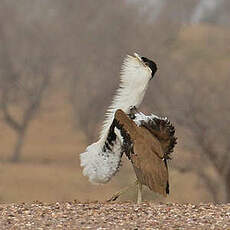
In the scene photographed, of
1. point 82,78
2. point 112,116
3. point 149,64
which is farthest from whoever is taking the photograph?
point 82,78

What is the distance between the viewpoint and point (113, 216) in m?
6.29

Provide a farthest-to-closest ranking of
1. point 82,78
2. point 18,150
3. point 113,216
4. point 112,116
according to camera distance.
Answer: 1. point 82,78
2. point 18,150
3. point 112,116
4. point 113,216

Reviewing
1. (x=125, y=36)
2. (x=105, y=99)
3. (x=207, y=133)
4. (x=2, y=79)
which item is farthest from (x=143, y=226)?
(x=2, y=79)

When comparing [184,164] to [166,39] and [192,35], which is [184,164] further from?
[192,35]

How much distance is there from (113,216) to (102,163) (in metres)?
1.07

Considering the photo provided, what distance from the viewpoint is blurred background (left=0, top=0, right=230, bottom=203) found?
2317cm

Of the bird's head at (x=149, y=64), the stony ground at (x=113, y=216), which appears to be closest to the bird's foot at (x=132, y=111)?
the bird's head at (x=149, y=64)

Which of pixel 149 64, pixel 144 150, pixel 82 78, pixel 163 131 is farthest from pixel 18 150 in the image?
pixel 144 150

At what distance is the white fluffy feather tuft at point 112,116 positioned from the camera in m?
7.27

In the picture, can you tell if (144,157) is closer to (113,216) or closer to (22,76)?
(113,216)

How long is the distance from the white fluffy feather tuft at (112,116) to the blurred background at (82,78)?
11504 mm

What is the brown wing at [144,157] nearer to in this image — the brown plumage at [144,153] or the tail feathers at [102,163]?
the brown plumage at [144,153]

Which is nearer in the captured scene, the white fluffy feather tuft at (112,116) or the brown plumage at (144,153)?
the brown plumage at (144,153)

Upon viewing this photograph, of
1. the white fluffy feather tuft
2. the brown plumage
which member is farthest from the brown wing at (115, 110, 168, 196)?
the white fluffy feather tuft
